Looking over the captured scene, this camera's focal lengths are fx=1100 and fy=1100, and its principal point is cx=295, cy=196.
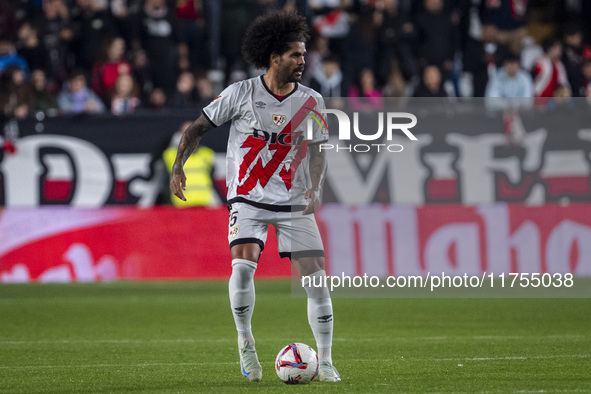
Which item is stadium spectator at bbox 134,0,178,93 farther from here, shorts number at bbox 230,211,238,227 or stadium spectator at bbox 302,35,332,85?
shorts number at bbox 230,211,238,227

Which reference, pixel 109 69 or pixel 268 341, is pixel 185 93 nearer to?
pixel 109 69

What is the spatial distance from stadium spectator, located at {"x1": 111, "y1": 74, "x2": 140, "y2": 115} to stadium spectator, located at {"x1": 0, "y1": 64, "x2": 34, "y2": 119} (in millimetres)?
1271

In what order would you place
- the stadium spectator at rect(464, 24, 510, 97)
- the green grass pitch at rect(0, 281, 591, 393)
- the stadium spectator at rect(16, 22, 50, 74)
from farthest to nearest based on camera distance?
the stadium spectator at rect(16, 22, 50, 74) → the stadium spectator at rect(464, 24, 510, 97) → the green grass pitch at rect(0, 281, 591, 393)

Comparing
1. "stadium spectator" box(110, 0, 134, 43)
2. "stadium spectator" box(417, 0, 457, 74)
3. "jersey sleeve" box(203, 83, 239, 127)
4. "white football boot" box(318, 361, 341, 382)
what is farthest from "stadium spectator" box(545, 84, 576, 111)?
"white football boot" box(318, 361, 341, 382)

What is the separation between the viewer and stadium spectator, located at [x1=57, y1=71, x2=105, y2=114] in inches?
668

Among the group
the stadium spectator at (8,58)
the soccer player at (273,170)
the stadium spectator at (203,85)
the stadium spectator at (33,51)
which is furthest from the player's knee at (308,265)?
the stadium spectator at (33,51)

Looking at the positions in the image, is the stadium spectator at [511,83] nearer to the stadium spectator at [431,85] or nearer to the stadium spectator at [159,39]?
the stadium spectator at [431,85]

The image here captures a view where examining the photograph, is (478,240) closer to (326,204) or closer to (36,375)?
(326,204)

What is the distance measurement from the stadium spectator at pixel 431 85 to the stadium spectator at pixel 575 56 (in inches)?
89.6

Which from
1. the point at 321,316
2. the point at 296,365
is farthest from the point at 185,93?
the point at 296,365

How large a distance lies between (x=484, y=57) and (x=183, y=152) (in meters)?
11.7

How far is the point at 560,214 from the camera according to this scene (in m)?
14.9

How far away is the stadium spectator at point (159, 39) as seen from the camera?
18.1 meters

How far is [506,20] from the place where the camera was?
757 inches
